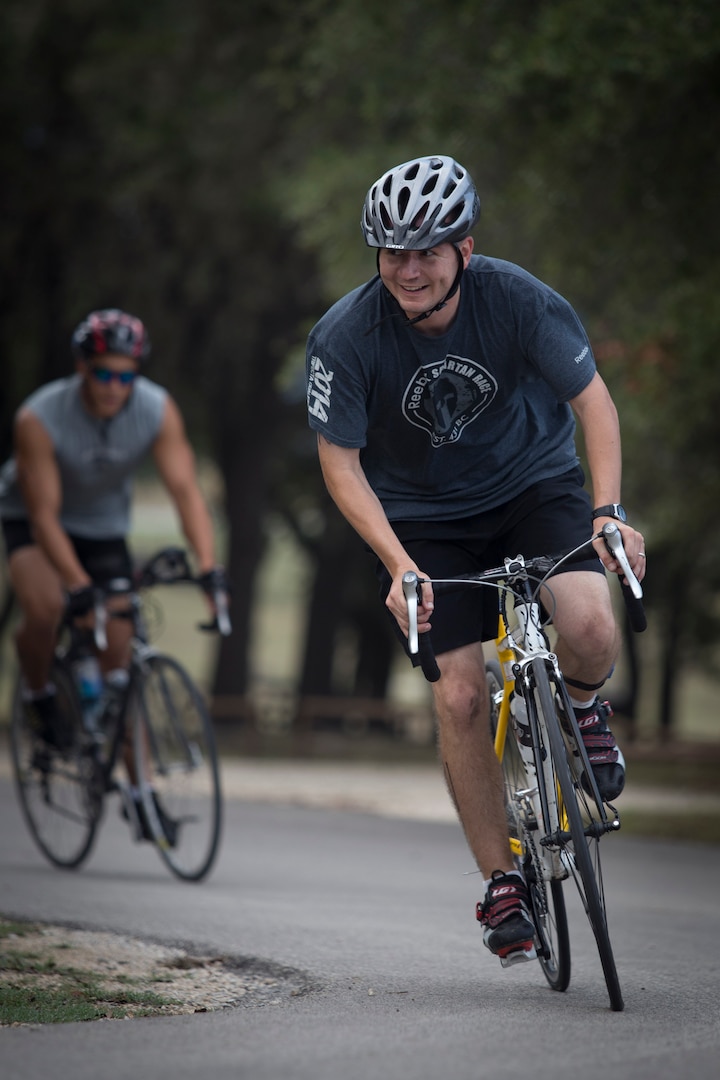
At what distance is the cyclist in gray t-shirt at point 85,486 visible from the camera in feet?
25.1

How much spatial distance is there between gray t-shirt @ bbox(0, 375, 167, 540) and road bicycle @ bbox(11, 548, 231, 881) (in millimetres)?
433

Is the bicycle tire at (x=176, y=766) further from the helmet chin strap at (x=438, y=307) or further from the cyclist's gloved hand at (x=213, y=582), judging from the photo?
the helmet chin strap at (x=438, y=307)

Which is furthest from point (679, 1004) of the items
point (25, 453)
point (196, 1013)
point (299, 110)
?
point (299, 110)

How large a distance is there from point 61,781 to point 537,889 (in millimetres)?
3913

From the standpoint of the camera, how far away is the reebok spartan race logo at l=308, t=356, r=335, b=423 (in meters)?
4.80

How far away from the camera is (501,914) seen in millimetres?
4750

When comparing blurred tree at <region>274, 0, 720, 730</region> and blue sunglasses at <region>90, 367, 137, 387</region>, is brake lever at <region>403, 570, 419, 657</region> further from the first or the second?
blurred tree at <region>274, 0, 720, 730</region>

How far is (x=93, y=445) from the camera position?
25.7ft

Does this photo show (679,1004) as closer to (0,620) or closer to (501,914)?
(501,914)

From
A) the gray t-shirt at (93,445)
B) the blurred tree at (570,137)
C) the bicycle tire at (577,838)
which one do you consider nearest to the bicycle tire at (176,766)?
the gray t-shirt at (93,445)

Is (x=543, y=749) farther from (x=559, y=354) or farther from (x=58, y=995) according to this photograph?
(x=58, y=995)

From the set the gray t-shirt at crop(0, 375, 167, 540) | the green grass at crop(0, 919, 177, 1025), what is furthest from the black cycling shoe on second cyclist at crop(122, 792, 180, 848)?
the green grass at crop(0, 919, 177, 1025)

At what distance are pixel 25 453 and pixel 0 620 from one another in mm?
26270

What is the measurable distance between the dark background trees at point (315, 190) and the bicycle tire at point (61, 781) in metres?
4.95
